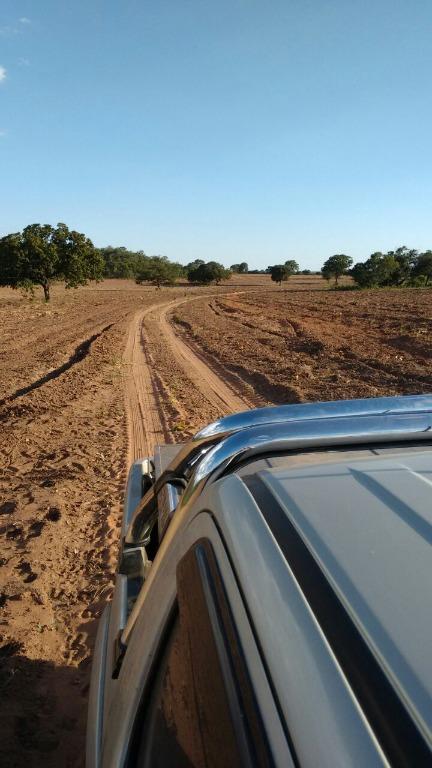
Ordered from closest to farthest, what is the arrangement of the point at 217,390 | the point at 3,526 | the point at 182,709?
the point at 182,709, the point at 3,526, the point at 217,390

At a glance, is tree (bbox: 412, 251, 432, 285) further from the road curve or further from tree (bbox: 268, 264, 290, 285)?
the road curve

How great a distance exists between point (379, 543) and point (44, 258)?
4019 centimetres

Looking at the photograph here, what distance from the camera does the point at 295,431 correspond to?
5.32 ft

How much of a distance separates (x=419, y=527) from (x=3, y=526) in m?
4.28

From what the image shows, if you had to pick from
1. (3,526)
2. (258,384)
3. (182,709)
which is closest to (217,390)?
(258,384)

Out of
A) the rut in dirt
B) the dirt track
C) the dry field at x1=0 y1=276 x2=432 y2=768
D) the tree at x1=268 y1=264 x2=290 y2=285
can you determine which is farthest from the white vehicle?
the tree at x1=268 y1=264 x2=290 y2=285

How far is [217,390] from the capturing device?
9.93 metres

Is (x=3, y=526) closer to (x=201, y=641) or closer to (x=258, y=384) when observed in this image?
(x=201, y=641)

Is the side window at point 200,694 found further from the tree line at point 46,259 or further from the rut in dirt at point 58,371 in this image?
the tree line at point 46,259

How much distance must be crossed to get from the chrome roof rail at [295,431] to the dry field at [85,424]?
1794 millimetres

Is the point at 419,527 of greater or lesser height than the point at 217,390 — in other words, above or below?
above

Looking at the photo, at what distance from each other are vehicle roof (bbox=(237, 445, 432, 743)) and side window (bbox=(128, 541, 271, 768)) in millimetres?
206

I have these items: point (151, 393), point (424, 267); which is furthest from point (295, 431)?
point (424, 267)

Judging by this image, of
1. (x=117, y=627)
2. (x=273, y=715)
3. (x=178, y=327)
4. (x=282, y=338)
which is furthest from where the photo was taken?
(x=178, y=327)
